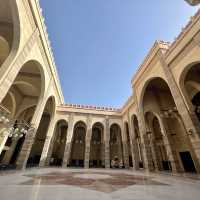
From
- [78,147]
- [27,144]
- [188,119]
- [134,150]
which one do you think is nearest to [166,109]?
[188,119]

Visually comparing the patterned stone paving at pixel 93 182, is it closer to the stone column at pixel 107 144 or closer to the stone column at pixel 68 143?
the stone column at pixel 68 143

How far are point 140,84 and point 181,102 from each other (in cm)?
576

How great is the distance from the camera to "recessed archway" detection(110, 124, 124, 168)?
739 inches

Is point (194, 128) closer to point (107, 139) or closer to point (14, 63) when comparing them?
point (14, 63)

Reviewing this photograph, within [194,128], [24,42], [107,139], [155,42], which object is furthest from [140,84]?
[24,42]

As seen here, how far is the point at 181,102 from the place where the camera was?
830 cm

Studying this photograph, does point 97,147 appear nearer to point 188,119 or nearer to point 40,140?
point 40,140

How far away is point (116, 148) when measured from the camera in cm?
2167

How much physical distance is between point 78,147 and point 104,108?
840 cm

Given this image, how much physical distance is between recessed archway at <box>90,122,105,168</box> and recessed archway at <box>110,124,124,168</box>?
6.50 feet

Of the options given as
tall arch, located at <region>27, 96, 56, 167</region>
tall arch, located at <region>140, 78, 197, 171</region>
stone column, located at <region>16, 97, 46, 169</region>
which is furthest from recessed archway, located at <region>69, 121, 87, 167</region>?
tall arch, located at <region>140, 78, 197, 171</region>

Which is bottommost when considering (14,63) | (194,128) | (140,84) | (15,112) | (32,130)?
(194,128)

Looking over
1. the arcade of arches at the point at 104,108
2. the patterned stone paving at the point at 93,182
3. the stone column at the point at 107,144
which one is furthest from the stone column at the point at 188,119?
the stone column at the point at 107,144

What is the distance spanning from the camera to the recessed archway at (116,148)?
1878cm
